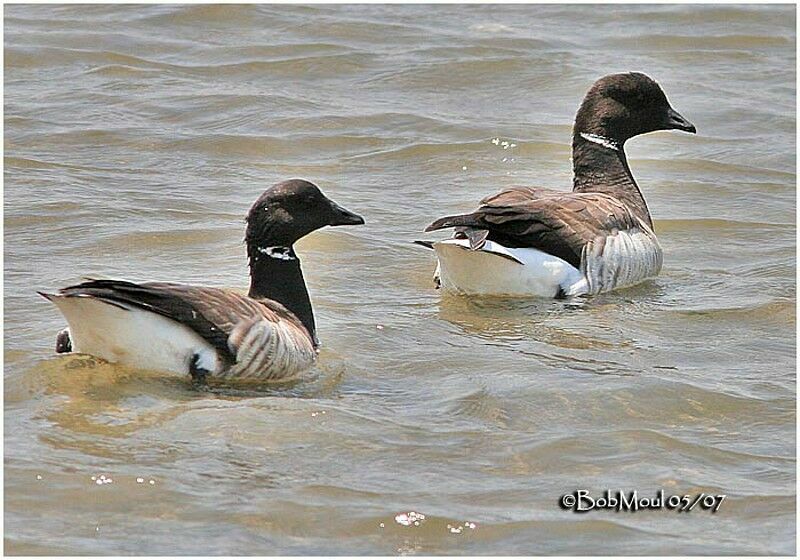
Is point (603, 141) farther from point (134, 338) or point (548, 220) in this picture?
point (134, 338)

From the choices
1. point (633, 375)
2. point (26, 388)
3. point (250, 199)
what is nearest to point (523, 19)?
point (250, 199)

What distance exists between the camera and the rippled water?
20.2 ft

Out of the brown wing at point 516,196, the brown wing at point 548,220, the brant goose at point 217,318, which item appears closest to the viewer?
the brant goose at point 217,318

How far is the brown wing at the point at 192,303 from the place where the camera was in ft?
22.7

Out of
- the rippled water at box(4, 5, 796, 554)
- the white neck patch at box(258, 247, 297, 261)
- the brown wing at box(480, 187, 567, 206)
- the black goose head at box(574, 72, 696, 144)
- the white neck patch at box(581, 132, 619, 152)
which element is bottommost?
the rippled water at box(4, 5, 796, 554)

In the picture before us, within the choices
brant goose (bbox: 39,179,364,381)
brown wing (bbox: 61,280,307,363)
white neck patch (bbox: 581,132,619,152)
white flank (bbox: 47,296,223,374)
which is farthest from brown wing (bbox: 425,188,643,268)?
white flank (bbox: 47,296,223,374)

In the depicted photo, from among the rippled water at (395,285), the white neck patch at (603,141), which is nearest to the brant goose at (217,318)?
→ the rippled water at (395,285)

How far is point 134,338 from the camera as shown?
7105 millimetres

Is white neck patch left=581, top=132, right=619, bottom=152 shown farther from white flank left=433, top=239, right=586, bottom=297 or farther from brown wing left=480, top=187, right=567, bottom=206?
white flank left=433, top=239, right=586, bottom=297

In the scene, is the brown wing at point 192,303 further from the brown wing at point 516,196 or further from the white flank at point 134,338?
the brown wing at point 516,196

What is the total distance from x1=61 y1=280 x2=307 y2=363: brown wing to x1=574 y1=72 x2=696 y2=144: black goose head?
146 inches

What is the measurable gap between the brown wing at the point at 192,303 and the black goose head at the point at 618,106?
3.72 meters

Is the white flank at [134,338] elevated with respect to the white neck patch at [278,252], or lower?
lower

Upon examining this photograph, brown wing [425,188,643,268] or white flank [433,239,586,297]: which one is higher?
brown wing [425,188,643,268]
